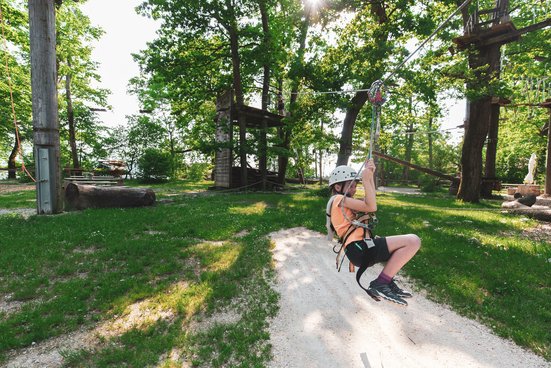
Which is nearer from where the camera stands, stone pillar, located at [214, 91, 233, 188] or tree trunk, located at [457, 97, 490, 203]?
tree trunk, located at [457, 97, 490, 203]

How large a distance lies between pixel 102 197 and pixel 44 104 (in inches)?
184

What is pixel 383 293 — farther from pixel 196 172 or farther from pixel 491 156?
pixel 196 172

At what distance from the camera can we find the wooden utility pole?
11.7 metres

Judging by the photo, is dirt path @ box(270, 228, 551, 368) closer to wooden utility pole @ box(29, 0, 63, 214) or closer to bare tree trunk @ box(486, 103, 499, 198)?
wooden utility pole @ box(29, 0, 63, 214)

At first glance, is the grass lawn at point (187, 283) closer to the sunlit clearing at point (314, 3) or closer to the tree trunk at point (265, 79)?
the tree trunk at point (265, 79)

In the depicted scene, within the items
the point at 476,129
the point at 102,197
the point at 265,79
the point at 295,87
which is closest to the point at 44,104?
the point at 102,197

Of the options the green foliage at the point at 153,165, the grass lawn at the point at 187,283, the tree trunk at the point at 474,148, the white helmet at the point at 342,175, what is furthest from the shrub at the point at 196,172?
the white helmet at the point at 342,175

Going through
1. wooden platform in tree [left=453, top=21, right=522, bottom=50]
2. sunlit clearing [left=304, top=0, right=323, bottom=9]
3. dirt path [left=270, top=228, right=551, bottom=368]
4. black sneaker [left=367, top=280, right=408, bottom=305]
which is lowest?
dirt path [left=270, top=228, right=551, bottom=368]

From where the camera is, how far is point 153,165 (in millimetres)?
31188

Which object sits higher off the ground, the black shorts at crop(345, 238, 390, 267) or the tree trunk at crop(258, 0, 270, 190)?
the tree trunk at crop(258, 0, 270, 190)

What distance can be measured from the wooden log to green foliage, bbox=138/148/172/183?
17.5 metres

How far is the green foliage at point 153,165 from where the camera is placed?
102 feet

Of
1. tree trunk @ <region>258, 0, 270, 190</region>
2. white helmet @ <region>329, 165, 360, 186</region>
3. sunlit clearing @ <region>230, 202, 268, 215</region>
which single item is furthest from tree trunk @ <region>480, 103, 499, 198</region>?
white helmet @ <region>329, 165, 360, 186</region>

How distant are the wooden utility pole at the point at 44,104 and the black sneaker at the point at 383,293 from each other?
44.7 feet
